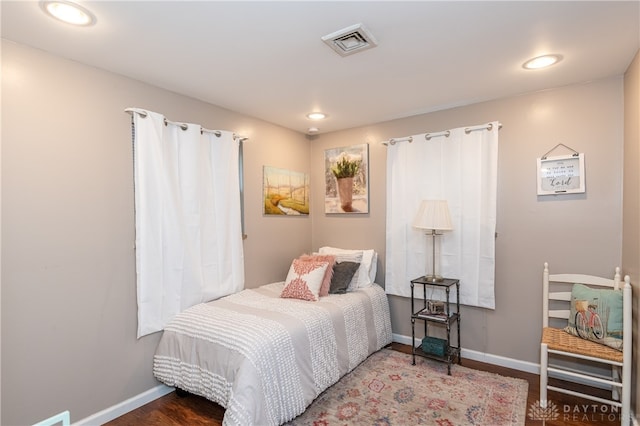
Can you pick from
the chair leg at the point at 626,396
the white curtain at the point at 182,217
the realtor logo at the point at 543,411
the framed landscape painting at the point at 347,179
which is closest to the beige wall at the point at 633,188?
the chair leg at the point at 626,396

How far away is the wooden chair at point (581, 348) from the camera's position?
6.63 ft

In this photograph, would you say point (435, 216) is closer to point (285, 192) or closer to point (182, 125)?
point (285, 192)

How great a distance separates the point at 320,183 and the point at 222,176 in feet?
4.71

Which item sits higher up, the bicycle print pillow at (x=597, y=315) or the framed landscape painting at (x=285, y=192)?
the framed landscape painting at (x=285, y=192)

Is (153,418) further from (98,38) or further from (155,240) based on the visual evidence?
(98,38)

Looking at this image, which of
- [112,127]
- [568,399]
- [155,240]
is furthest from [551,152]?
[112,127]

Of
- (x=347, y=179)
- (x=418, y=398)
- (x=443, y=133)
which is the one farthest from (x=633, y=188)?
(x=347, y=179)

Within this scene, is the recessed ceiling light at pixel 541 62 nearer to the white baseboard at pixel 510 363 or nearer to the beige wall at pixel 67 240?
the white baseboard at pixel 510 363

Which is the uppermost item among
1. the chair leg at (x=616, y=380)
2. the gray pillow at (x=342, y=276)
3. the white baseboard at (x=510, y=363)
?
the gray pillow at (x=342, y=276)

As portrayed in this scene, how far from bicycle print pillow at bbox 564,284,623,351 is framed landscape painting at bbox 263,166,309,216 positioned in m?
2.71

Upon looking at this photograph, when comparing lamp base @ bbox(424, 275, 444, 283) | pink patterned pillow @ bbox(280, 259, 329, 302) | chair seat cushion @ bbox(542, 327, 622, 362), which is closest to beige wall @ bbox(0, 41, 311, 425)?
pink patterned pillow @ bbox(280, 259, 329, 302)

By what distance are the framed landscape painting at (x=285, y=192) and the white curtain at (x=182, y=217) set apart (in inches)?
19.3

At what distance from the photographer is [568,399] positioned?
2.41 m

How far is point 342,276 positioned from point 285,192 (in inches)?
47.0
